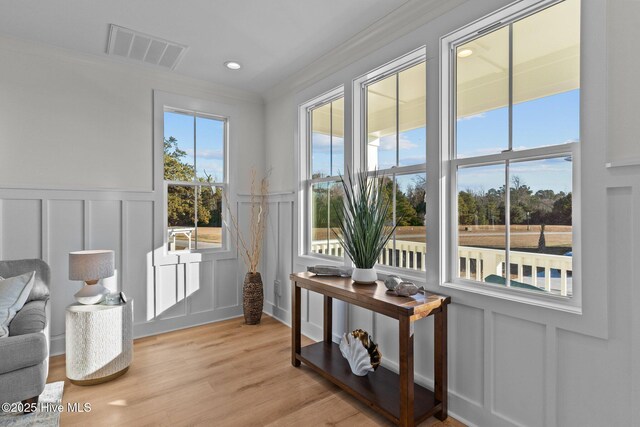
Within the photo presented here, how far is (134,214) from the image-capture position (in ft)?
10.5

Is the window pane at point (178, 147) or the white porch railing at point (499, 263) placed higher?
the window pane at point (178, 147)

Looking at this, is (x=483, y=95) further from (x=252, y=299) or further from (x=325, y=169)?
(x=252, y=299)

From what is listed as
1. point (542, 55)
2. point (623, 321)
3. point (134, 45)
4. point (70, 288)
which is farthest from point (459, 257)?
point (70, 288)

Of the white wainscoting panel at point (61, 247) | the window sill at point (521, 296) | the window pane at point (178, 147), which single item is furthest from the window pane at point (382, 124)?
the white wainscoting panel at point (61, 247)

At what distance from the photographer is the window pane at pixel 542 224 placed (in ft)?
5.42

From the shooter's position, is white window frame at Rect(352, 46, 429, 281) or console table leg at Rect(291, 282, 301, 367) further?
console table leg at Rect(291, 282, 301, 367)

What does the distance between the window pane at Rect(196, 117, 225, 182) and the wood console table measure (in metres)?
1.85

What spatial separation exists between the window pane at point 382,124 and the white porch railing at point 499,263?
26.1 inches

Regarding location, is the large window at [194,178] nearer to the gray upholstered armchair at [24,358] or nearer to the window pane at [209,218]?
the window pane at [209,218]

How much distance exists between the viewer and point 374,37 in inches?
99.0

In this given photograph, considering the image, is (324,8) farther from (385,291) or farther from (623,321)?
(623,321)

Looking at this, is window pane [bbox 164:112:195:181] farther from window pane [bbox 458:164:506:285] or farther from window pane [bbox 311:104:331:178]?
window pane [bbox 458:164:506:285]

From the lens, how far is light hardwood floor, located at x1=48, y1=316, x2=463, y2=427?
1.96 m

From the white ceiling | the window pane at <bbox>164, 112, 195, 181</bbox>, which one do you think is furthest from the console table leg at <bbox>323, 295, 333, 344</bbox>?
the white ceiling
